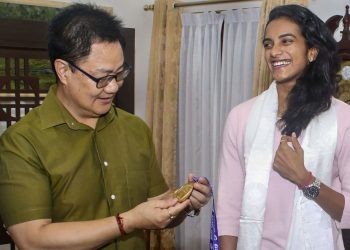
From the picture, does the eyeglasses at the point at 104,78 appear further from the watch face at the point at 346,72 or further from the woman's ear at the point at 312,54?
the watch face at the point at 346,72

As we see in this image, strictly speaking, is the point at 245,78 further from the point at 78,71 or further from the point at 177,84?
the point at 78,71

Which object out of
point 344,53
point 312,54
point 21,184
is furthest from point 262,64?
point 21,184

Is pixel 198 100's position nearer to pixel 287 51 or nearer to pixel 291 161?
pixel 287 51

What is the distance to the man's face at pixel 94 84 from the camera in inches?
55.1

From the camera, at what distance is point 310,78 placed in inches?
72.8

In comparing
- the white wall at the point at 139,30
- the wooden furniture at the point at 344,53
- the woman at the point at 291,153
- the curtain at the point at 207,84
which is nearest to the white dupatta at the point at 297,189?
the woman at the point at 291,153

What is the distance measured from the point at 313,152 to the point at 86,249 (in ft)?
2.88

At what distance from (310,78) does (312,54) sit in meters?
0.09

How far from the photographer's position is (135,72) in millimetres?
3729

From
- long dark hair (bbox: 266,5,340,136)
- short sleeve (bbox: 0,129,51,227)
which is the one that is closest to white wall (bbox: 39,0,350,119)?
long dark hair (bbox: 266,5,340,136)

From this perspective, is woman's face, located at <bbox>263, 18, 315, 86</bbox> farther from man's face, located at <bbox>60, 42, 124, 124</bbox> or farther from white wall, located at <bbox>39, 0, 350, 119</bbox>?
white wall, located at <bbox>39, 0, 350, 119</bbox>

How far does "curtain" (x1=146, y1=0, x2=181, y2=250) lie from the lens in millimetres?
3482

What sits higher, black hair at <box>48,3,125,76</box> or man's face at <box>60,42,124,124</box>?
black hair at <box>48,3,125,76</box>

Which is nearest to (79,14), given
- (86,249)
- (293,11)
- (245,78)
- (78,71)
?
(78,71)
